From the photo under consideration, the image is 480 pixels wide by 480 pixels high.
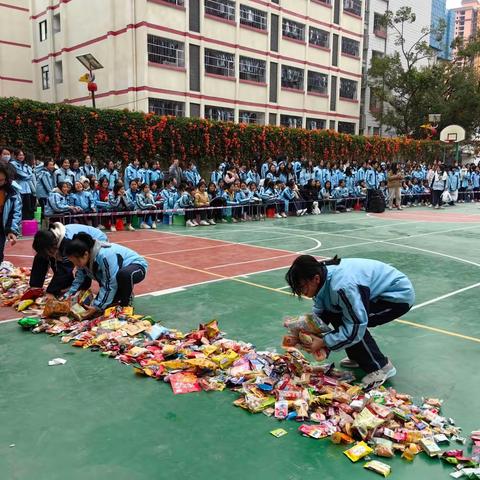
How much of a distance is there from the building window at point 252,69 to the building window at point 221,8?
7.91 feet

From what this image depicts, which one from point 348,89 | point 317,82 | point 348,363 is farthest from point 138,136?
point 348,89

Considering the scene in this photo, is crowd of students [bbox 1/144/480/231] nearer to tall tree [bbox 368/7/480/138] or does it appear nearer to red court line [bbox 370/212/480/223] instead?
red court line [bbox 370/212/480/223]

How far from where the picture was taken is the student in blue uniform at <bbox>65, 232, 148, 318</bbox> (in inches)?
178

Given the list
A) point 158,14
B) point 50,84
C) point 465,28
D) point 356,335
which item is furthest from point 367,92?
point 465,28

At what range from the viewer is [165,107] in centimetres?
2509

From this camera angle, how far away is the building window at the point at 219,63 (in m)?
27.0

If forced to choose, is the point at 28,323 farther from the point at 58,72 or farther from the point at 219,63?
the point at 58,72

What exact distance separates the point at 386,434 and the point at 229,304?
120 inches

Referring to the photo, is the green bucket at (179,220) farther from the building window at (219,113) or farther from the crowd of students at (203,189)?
the building window at (219,113)

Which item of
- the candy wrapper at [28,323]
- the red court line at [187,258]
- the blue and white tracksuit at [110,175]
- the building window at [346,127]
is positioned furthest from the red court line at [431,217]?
the building window at [346,127]

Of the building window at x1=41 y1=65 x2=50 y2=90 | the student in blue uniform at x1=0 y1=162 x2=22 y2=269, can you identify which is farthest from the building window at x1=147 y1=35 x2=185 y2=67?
the student in blue uniform at x1=0 y1=162 x2=22 y2=269

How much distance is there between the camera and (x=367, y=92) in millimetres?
38531

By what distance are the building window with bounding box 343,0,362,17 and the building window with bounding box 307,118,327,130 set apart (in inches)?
331

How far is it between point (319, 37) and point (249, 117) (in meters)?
9.32
